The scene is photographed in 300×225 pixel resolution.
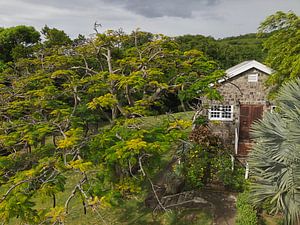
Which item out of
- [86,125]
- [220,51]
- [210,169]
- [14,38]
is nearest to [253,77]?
[210,169]

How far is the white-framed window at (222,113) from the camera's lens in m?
15.3

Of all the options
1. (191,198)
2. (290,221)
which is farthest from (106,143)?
(290,221)

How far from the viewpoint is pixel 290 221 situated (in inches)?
296

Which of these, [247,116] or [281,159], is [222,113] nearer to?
[247,116]

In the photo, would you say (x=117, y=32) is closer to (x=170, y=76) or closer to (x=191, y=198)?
(x=170, y=76)

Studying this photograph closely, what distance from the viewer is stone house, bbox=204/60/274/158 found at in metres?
14.5

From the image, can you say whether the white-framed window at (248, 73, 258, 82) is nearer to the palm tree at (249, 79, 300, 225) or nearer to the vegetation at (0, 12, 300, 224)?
the vegetation at (0, 12, 300, 224)

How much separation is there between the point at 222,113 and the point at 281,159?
792cm

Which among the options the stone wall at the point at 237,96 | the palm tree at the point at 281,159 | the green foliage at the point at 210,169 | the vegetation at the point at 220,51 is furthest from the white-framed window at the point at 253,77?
the vegetation at the point at 220,51

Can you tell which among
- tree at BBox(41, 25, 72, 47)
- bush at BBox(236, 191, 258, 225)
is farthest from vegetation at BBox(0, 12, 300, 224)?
tree at BBox(41, 25, 72, 47)

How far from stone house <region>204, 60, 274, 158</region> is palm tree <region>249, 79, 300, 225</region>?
5.84 metres

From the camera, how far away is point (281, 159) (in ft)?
24.9

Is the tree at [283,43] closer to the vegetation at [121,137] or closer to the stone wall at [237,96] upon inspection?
the vegetation at [121,137]

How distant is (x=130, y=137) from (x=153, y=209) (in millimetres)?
3949
